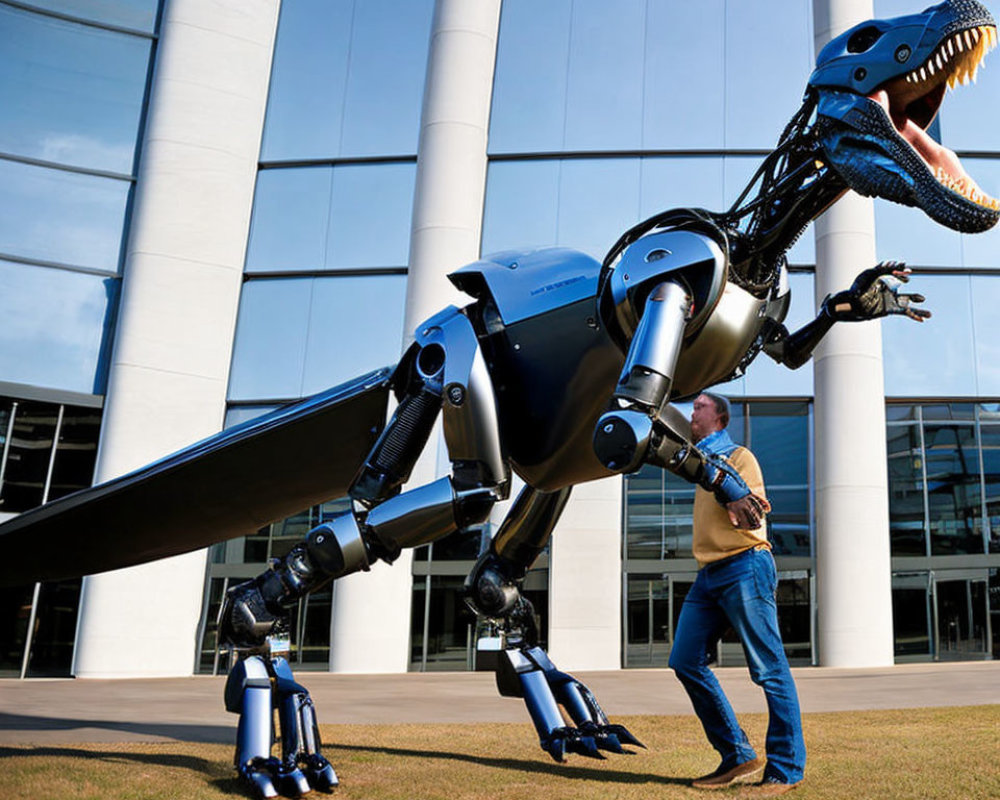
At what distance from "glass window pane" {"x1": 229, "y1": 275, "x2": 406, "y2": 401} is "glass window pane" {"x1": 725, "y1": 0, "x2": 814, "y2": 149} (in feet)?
19.7

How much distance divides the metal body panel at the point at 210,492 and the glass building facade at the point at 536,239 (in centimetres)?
927

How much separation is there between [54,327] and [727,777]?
41.4 ft

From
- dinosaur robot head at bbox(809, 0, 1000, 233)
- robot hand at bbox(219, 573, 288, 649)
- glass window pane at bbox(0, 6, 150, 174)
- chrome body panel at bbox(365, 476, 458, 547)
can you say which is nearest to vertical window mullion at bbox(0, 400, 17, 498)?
glass window pane at bbox(0, 6, 150, 174)

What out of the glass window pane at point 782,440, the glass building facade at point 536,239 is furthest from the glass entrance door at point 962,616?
the glass window pane at point 782,440

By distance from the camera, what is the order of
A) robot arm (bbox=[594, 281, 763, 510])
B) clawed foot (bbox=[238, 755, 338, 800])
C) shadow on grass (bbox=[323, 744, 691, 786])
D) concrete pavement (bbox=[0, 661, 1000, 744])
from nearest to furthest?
robot arm (bbox=[594, 281, 763, 510]) < clawed foot (bbox=[238, 755, 338, 800]) < shadow on grass (bbox=[323, 744, 691, 786]) < concrete pavement (bbox=[0, 661, 1000, 744])

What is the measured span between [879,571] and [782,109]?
7.24m

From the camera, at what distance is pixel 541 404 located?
11.0ft

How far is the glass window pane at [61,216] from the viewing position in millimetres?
13234

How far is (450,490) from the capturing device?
10.8ft

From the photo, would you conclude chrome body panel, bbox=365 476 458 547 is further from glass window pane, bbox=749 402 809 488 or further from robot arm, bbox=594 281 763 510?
glass window pane, bbox=749 402 809 488

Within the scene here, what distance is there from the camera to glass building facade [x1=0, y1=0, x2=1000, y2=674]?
1324 cm

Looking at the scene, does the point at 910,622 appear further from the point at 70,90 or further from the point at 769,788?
the point at 70,90

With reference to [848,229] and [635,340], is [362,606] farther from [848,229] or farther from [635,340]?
[635,340]

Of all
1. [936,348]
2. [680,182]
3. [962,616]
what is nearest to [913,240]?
[936,348]
